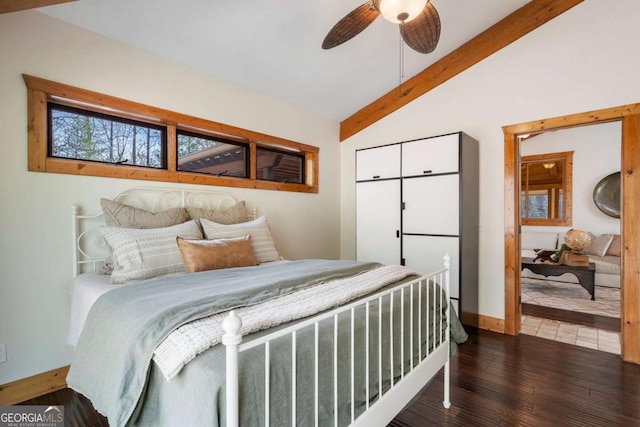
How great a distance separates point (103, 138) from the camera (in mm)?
2455

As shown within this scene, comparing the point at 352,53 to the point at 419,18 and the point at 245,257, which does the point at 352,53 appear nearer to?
the point at 419,18

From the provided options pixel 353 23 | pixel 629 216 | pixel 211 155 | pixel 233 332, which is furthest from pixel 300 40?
pixel 629 216

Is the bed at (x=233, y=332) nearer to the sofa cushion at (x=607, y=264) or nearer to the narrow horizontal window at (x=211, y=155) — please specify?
the narrow horizontal window at (x=211, y=155)

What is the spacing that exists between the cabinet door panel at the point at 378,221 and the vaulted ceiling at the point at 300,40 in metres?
1.09

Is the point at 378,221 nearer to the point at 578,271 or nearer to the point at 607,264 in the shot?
the point at 578,271

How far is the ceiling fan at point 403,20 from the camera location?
1733 millimetres

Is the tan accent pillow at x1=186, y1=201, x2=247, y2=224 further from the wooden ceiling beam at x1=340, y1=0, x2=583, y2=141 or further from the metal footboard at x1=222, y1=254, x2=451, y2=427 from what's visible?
the wooden ceiling beam at x1=340, y1=0, x2=583, y2=141

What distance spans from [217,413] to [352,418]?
1.96 feet

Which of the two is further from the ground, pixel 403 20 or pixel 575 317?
pixel 403 20

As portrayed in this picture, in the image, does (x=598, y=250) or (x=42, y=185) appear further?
(x=598, y=250)

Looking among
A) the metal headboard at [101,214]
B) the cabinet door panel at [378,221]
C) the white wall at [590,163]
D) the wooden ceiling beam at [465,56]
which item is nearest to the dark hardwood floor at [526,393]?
the metal headboard at [101,214]

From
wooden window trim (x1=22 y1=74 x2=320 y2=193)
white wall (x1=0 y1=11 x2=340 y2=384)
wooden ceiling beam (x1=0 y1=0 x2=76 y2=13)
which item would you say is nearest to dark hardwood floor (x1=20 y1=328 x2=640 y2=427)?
white wall (x1=0 y1=11 x2=340 y2=384)

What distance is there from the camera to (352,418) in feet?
3.95

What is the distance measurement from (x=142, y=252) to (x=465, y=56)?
3.63 meters
